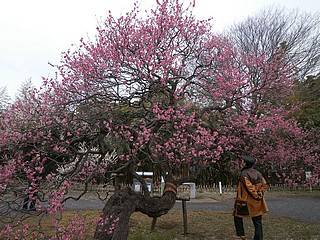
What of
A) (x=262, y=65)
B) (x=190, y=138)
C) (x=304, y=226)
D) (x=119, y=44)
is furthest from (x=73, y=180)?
(x=304, y=226)

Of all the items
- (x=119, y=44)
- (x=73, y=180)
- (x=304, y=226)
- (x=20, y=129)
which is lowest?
(x=304, y=226)

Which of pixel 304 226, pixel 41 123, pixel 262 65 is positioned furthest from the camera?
pixel 304 226

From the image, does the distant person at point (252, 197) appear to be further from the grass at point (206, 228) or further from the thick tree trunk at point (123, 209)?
the grass at point (206, 228)

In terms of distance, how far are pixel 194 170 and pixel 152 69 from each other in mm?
2061

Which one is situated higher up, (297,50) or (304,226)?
(297,50)

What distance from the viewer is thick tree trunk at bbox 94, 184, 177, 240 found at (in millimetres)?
5266

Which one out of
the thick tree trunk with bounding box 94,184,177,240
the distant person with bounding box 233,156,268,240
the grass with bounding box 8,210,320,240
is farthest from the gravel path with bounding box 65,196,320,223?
the thick tree trunk with bounding box 94,184,177,240

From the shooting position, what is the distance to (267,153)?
693 cm

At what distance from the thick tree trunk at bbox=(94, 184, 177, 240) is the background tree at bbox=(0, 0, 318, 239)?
0.02m

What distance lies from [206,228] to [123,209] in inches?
122

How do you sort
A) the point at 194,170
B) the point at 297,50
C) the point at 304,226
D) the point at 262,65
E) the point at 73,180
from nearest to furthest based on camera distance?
the point at 73,180
the point at 194,170
the point at 262,65
the point at 304,226
the point at 297,50

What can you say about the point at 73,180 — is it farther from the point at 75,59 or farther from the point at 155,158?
the point at 75,59

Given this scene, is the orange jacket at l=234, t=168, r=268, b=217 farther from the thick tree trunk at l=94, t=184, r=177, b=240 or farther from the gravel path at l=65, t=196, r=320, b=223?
the gravel path at l=65, t=196, r=320, b=223

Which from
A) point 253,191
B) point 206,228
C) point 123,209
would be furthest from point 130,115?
point 206,228
